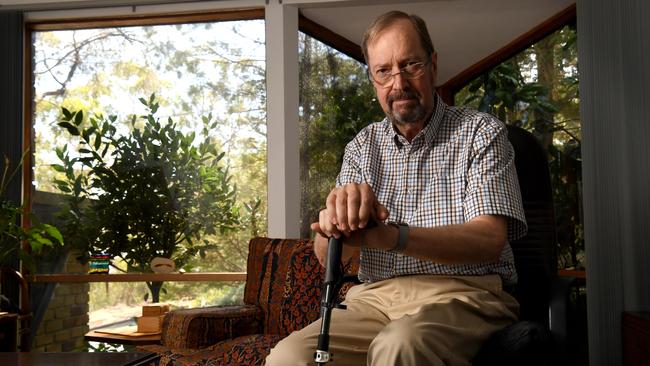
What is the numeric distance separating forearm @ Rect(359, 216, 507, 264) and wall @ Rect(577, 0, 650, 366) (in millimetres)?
2474

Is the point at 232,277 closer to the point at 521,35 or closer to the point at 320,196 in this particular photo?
the point at 320,196

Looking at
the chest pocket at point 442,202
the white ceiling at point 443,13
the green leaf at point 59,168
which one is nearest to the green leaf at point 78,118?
the green leaf at point 59,168

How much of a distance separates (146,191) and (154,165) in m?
0.17

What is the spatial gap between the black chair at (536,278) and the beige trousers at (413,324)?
7 cm

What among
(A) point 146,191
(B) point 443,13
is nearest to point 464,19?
(B) point 443,13

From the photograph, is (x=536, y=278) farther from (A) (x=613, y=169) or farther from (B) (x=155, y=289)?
A: (B) (x=155, y=289)

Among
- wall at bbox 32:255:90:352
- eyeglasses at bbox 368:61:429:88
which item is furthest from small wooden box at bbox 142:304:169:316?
eyeglasses at bbox 368:61:429:88

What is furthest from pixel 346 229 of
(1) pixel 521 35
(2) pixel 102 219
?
(1) pixel 521 35

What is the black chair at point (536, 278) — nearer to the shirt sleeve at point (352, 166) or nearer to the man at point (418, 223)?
the man at point (418, 223)

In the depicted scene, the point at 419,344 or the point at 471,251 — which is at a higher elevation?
the point at 471,251

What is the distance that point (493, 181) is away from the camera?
5.30 feet

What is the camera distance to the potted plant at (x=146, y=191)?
4.43 meters

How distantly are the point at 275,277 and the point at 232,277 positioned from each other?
149 cm

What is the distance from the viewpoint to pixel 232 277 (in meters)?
4.35
